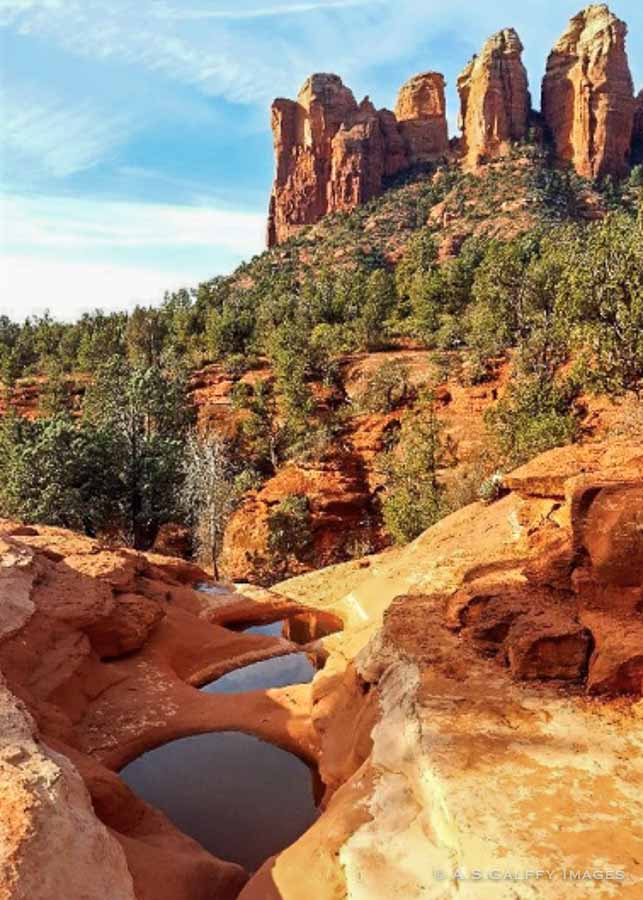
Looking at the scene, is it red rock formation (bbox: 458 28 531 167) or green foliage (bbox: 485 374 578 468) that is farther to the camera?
red rock formation (bbox: 458 28 531 167)

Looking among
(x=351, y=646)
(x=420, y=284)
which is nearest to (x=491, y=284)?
(x=420, y=284)

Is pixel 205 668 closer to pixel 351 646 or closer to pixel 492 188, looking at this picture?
pixel 351 646

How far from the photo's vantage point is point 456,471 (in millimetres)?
36031

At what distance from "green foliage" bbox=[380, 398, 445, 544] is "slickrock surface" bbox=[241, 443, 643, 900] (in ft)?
41.2

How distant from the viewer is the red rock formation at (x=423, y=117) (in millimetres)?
129250

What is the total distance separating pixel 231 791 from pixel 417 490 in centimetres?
2190

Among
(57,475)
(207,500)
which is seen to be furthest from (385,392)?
(57,475)

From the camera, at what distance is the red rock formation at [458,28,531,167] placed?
118 m

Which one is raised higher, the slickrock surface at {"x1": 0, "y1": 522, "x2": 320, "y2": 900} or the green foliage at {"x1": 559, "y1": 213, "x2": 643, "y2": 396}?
the green foliage at {"x1": 559, "y1": 213, "x2": 643, "y2": 396}

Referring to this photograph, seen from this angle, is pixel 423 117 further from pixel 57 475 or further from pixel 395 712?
pixel 395 712

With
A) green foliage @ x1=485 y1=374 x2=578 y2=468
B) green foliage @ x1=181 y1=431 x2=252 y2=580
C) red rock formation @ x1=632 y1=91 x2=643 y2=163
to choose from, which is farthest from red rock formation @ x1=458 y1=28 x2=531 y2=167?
green foliage @ x1=181 y1=431 x2=252 y2=580

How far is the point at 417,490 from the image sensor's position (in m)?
34.6

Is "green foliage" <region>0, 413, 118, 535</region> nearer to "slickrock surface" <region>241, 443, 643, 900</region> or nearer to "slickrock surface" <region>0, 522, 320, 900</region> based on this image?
"slickrock surface" <region>0, 522, 320, 900</region>

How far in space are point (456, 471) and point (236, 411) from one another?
2507 cm
